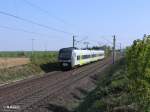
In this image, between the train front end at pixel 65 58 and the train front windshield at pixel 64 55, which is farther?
the train front windshield at pixel 64 55

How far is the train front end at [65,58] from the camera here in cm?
5038

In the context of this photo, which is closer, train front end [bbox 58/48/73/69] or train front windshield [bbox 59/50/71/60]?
train front end [bbox 58/48/73/69]

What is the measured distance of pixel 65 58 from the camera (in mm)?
50906

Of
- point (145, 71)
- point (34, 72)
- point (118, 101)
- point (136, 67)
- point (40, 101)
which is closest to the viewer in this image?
point (145, 71)

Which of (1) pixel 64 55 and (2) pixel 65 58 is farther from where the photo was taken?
(1) pixel 64 55

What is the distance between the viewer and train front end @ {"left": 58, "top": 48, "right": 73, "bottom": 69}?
50.4 m

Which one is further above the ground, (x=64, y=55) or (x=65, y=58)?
(x=64, y=55)

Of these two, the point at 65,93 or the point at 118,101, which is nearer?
the point at 118,101

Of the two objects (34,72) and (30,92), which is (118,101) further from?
(34,72)

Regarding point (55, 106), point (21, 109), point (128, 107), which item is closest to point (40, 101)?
point (55, 106)

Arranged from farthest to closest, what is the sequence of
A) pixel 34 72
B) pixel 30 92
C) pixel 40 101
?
pixel 34 72 < pixel 30 92 < pixel 40 101

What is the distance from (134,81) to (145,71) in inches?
44.7

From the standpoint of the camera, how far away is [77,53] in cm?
5291

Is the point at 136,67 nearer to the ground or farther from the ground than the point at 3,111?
farther from the ground
